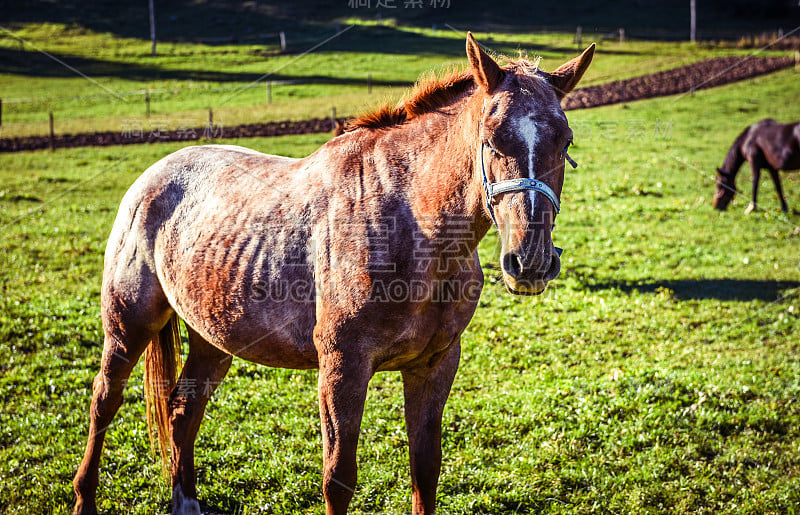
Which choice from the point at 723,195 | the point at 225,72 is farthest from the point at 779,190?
the point at 225,72

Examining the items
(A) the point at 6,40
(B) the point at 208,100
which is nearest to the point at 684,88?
A: (B) the point at 208,100

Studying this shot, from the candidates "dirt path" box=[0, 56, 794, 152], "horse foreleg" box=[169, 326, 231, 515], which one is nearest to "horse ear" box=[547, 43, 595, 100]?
"horse foreleg" box=[169, 326, 231, 515]

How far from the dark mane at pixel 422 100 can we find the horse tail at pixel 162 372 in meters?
1.96

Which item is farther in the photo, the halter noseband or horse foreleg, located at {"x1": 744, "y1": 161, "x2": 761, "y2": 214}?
horse foreleg, located at {"x1": 744, "y1": 161, "x2": 761, "y2": 214}

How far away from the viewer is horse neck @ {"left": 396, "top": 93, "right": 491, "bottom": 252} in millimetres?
2766

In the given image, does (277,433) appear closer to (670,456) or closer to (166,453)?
(166,453)

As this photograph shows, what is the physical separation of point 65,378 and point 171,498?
2505mm

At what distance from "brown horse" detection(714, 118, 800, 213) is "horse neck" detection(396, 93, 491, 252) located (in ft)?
41.2

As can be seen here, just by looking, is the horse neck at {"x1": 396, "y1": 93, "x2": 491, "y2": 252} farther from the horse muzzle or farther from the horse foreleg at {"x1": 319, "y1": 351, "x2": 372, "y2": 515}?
the horse foreleg at {"x1": 319, "y1": 351, "x2": 372, "y2": 515}

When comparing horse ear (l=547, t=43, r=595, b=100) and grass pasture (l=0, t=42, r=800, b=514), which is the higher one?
horse ear (l=547, t=43, r=595, b=100)

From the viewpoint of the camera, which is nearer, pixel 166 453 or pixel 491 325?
pixel 166 453

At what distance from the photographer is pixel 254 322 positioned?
317 centimetres

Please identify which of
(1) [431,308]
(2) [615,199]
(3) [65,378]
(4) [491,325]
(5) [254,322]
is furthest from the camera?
(2) [615,199]

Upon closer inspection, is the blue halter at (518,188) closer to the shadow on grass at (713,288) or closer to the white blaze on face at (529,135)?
the white blaze on face at (529,135)
